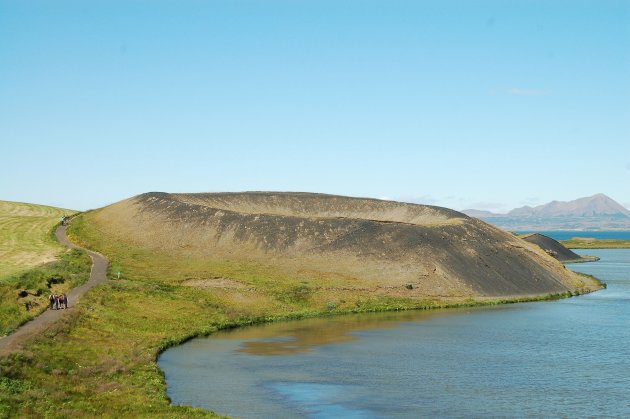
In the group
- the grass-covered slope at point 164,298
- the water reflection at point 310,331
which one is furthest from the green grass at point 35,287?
the water reflection at point 310,331

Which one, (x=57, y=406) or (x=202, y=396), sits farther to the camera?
(x=202, y=396)

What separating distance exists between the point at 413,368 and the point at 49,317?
35.5 metres

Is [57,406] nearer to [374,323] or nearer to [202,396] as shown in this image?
[202,396]

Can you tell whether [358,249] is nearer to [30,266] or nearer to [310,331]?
[310,331]

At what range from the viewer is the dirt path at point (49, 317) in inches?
2236

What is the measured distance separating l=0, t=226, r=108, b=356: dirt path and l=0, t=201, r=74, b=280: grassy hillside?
8.41m

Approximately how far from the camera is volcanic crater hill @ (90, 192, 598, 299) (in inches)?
4695

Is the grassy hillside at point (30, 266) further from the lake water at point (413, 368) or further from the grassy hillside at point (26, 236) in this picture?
the lake water at point (413, 368)

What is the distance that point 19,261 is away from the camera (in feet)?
361

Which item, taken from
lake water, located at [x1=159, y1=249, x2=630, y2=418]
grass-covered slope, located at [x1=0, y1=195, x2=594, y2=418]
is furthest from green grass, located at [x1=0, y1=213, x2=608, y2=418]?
lake water, located at [x1=159, y1=249, x2=630, y2=418]

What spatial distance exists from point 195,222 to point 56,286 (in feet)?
167

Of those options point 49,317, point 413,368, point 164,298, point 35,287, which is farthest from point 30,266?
point 413,368

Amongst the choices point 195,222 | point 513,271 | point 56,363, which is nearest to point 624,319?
point 513,271

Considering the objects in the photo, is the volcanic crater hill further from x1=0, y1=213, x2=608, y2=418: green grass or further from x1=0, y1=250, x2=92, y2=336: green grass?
x1=0, y1=250, x2=92, y2=336: green grass
